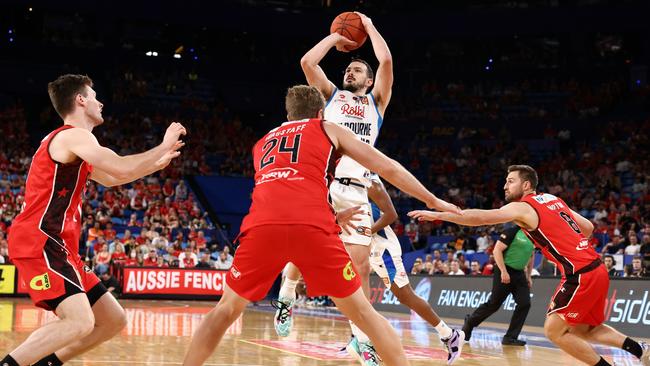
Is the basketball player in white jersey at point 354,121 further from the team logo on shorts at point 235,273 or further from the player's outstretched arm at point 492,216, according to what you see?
the team logo on shorts at point 235,273

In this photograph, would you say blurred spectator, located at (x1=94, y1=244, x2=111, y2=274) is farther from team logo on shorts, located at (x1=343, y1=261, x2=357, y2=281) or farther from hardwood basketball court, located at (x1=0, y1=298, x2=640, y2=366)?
team logo on shorts, located at (x1=343, y1=261, x2=357, y2=281)

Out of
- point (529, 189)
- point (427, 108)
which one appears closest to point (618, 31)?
point (427, 108)

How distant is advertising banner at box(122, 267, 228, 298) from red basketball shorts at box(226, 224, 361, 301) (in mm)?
16305

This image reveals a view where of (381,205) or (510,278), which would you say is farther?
(510,278)

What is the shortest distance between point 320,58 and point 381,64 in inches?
25.1

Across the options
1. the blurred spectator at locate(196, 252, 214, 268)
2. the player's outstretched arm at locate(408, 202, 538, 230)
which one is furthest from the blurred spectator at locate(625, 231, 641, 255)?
the player's outstretched arm at locate(408, 202, 538, 230)

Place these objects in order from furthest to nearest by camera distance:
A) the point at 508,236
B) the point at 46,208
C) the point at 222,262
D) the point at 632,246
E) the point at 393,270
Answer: the point at 222,262 < the point at 632,246 < the point at 508,236 < the point at 393,270 < the point at 46,208

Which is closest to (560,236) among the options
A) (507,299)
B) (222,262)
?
(507,299)

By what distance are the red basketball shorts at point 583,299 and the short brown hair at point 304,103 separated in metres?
3.41

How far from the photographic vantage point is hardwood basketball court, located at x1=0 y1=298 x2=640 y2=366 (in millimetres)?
8734

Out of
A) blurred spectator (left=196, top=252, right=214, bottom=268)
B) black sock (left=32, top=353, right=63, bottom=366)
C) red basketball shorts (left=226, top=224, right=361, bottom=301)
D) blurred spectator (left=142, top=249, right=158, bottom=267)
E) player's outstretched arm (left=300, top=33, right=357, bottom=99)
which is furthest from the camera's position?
blurred spectator (left=196, top=252, right=214, bottom=268)

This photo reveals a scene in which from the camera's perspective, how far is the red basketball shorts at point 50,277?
5.39 meters

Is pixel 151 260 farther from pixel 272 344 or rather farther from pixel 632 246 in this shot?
pixel 272 344

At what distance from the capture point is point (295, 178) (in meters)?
5.25
